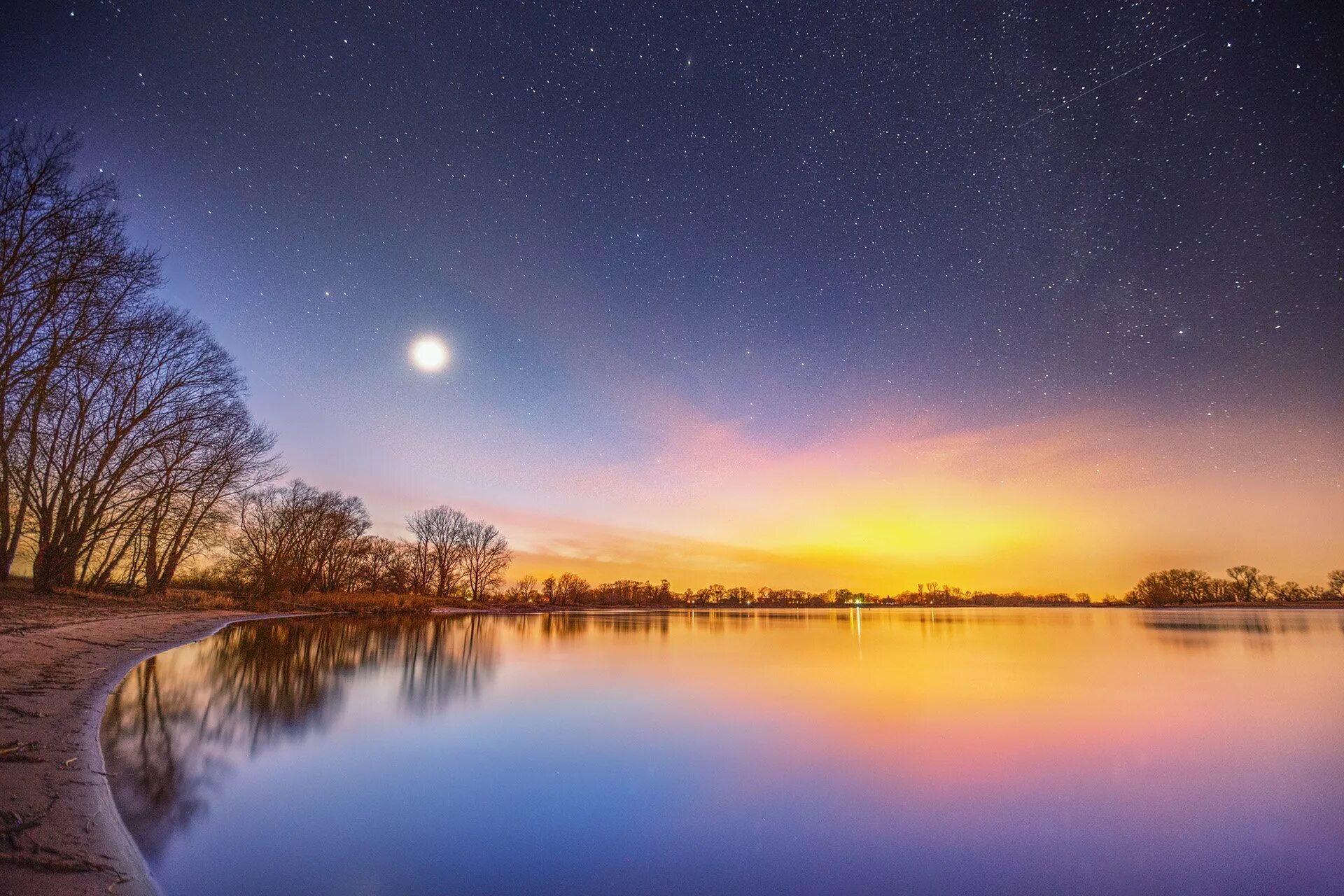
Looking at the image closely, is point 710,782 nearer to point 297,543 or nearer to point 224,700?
point 224,700

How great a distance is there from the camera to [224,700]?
886cm

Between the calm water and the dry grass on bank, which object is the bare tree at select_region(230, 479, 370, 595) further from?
the calm water

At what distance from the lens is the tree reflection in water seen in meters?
5.12

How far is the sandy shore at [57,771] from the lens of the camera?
3189 millimetres

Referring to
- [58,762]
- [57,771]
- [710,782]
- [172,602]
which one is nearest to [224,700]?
[58,762]

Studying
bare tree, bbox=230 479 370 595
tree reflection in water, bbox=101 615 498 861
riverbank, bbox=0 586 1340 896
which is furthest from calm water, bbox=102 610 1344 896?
bare tree, bbox=230 479 370 595

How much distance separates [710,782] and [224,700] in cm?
802

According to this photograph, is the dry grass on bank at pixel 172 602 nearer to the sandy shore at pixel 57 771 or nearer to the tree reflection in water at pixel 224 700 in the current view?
the sandy shore at pixel 57 771

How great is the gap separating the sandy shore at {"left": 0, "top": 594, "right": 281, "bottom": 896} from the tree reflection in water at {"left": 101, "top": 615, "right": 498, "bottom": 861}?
276 mm

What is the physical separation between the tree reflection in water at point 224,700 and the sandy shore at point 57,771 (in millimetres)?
276

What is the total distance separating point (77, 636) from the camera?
11828 mm

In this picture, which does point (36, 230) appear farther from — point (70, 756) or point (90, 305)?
point (70, 756)

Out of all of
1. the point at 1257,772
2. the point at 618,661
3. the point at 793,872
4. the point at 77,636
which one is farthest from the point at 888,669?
the point at 77,636

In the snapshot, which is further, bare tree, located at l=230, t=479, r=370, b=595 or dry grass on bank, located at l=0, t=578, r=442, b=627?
bare tree, located at l=230, t=479, r=370, b=595
